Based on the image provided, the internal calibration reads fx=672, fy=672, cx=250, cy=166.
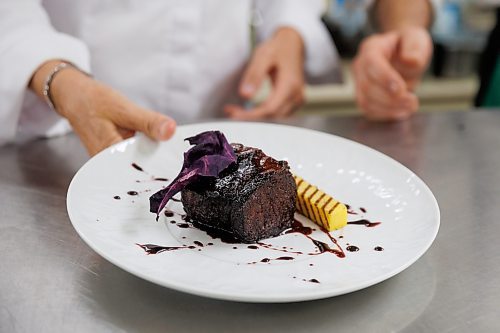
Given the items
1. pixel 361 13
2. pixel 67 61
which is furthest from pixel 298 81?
pixel 361 13

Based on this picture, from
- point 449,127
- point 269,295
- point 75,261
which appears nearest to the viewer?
point 269,295

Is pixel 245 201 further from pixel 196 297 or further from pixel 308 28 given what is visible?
pixel 308 28

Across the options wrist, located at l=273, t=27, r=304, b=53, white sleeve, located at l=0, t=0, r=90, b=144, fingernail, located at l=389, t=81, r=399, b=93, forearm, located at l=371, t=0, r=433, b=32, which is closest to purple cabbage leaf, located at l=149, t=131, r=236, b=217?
white sleeve, located at l=0, t=0, r=90, b=144

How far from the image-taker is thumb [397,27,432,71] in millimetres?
1356

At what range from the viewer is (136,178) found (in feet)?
3.14

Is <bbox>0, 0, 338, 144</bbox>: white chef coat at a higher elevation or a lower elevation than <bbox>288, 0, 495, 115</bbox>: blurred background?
higher

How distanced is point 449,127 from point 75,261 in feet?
2.72

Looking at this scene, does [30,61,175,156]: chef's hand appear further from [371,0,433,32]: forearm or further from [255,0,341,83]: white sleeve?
[371,0,433,32]: forearm

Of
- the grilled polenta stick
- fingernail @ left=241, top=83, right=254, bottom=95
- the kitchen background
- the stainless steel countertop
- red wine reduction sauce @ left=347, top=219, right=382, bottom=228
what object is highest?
the grilled polenta stick

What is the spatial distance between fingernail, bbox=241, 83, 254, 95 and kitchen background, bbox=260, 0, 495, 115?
1.00 m

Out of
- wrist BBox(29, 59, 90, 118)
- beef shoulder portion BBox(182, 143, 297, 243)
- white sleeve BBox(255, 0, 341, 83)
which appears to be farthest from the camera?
white sleeve BBox(255, 0, 341, 83)

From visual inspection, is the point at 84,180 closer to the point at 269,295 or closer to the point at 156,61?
the point at 269,295

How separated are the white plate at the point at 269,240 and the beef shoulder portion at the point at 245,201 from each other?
2 cm

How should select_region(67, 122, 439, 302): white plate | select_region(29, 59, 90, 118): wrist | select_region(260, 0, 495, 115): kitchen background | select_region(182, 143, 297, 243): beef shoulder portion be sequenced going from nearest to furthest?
select_region(67, 122, 439, 302): white plate → select_region(182, 143, 297, 243): beef shoulder portion → select_region(29, 59, 90, 118): wrist → select_region(260, 0, 495, 115): kitchen background
